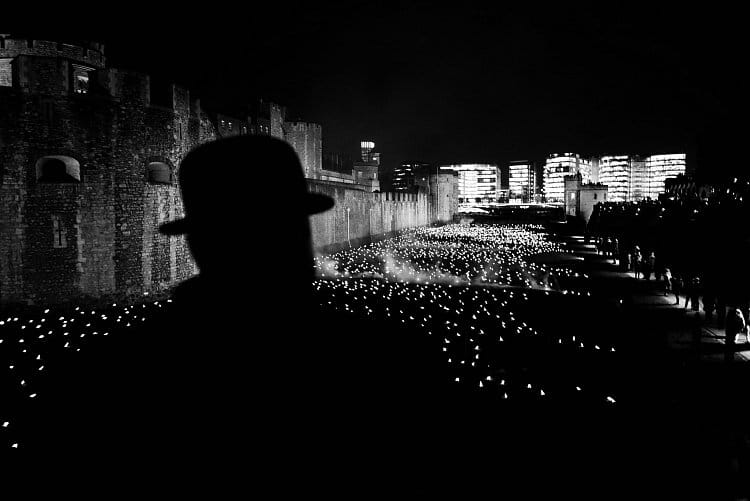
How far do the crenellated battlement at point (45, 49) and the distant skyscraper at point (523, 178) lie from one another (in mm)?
160482

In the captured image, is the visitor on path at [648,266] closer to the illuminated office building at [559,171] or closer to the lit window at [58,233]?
the lit window at [58,233]

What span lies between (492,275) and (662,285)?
5828 millimetres

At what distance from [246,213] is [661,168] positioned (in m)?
159

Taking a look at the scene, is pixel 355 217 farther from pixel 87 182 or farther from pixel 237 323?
pixel 237 323

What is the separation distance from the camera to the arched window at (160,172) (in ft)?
53.5

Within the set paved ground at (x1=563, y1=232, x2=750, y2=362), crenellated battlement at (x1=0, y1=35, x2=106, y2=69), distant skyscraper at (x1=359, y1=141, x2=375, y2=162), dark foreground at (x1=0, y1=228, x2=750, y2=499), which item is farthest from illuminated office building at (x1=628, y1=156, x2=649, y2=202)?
dark foreground at (x1=0, y1=228, x2=750, y2=499)

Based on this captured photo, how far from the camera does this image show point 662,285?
1758 cm

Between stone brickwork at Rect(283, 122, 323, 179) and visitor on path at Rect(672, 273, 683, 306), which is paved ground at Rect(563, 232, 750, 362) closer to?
visitor on path at Rect(672, 273, 683, 306)

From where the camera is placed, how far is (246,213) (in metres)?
2.08

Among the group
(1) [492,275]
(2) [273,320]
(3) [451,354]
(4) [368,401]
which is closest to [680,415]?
(3) [451,354]

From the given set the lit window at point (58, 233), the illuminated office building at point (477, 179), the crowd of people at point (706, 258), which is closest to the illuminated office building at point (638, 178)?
the illuminated office building at point (477, 179)

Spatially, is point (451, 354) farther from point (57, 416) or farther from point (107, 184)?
point (107, 184)

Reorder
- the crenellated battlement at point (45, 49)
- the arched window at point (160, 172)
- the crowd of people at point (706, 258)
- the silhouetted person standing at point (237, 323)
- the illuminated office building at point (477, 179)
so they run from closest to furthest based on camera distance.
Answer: the silhouetted person standing at point (237, 323)
the crowd of people at point (706, 258)
the arched window at point (160, 172)
the crenellated battlement at point (45, 49)
the illuminated office building at point (477, 179)

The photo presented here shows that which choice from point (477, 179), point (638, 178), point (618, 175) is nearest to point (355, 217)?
point (638, 178)
